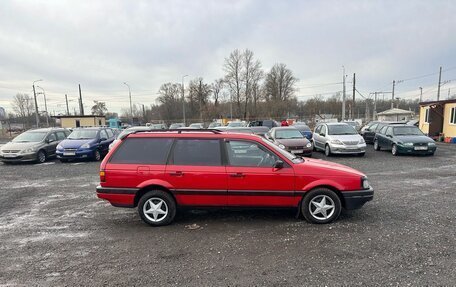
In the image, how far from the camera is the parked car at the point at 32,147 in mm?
11758

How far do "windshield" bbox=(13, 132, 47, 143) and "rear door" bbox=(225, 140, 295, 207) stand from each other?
12446 mm

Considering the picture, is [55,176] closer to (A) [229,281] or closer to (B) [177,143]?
(B) [177,143]

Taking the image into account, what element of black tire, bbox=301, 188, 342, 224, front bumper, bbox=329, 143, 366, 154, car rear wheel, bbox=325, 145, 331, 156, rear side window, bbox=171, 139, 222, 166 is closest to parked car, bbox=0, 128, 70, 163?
rear side window, bbox=171, 139, 222, 166

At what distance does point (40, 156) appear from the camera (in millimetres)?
12312

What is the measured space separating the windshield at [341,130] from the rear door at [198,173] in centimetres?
994

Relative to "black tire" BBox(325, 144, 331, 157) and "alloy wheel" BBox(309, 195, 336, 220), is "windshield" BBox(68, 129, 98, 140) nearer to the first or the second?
"black tire" BBox(325, 144, 331, 157)

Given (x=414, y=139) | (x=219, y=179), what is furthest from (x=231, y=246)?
(x=414, y=139)

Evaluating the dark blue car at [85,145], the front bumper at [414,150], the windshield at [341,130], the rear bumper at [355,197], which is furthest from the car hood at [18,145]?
the front bumper at [414,150]

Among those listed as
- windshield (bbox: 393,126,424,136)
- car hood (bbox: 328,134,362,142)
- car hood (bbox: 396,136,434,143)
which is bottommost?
car hood (bbox: 396,136,434,143)

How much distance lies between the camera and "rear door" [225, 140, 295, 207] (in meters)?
4.37

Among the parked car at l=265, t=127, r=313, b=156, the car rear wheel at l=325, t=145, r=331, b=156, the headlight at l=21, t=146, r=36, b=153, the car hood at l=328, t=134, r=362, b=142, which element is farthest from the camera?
the car rear wheel at l=325, t=145, r=331, b=156

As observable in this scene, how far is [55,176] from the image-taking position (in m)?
9.30

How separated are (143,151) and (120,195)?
854 mm

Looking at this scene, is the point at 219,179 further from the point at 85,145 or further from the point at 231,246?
the point at 85,145
